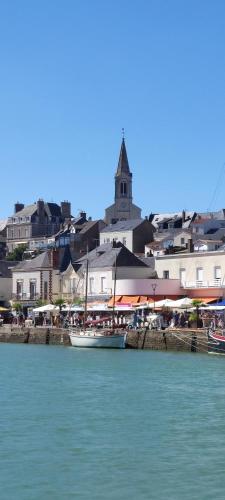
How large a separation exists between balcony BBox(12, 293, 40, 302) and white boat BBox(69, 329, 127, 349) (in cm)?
3160

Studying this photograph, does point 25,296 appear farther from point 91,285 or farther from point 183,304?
point 183,304

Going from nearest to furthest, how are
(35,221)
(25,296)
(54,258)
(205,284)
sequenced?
1. (205,284)
2. (54,258)
3. (25,296)
4. (35,221)

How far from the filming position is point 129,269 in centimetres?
8556

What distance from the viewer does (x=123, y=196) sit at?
169 m

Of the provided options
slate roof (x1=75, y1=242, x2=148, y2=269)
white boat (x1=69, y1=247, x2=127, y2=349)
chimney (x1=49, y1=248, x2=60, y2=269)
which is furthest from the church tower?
white boat (x1=69, y1=247, x2=127, y2=349)

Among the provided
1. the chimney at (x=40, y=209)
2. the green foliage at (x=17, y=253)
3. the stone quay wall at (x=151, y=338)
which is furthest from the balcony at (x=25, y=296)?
the chimney at (x=40, y=209)

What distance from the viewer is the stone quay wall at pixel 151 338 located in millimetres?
58344

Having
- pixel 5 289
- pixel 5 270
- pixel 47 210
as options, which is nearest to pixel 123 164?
pixel 47 210

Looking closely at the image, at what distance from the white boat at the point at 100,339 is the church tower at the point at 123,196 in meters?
93.3

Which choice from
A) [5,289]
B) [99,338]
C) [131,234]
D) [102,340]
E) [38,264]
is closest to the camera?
[102,340]

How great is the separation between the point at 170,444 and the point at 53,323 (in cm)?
5632

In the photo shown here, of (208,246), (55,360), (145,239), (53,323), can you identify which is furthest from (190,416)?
(145,239)

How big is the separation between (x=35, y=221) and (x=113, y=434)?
141 m

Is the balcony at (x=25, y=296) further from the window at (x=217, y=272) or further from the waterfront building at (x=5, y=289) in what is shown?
the window at (x=217, y=272)
